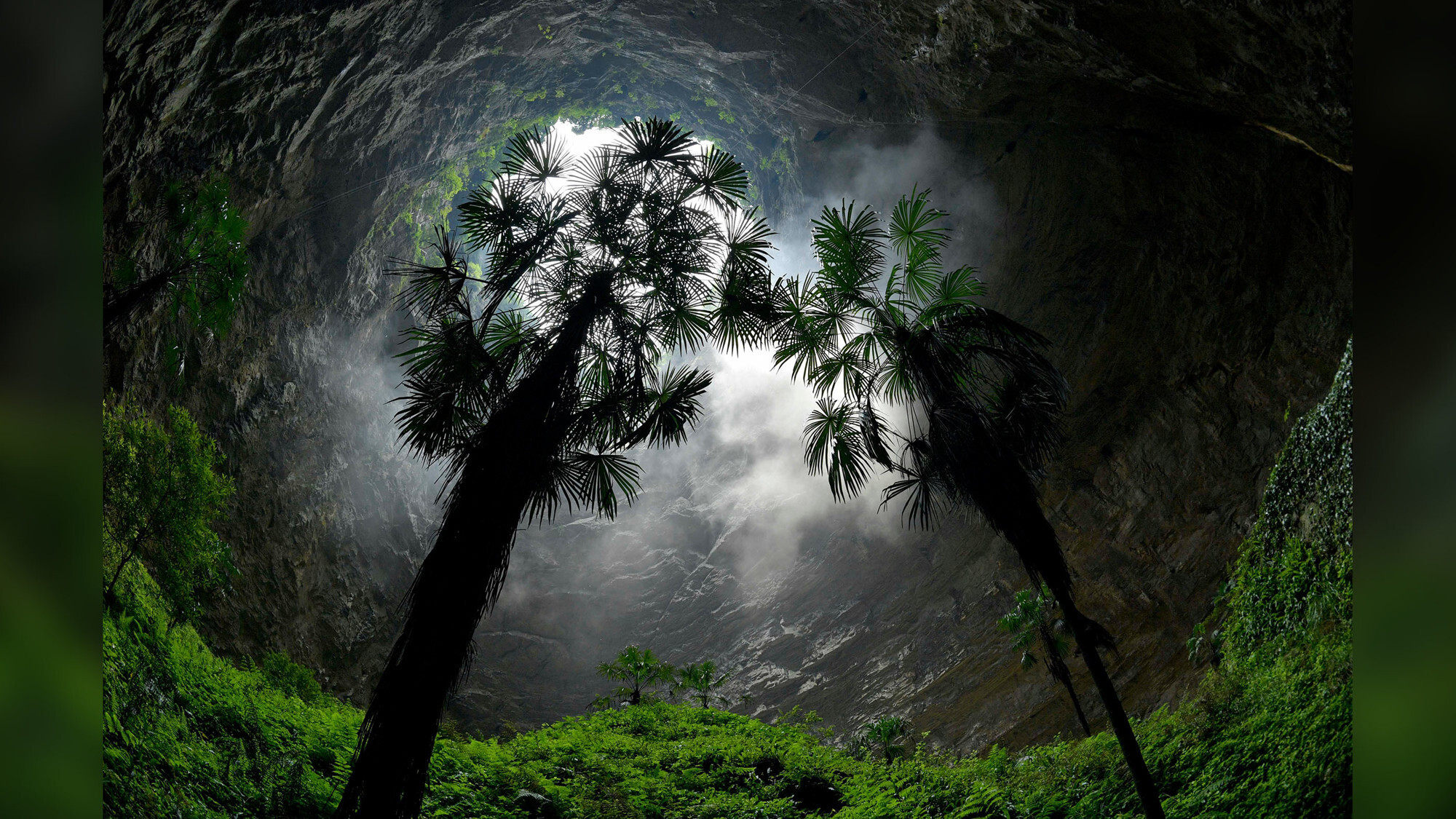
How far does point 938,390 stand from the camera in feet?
19.7

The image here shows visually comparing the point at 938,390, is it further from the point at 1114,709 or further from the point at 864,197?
the point at 864,197

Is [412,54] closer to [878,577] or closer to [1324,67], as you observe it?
[1324,67]

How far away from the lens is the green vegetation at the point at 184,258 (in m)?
7.01

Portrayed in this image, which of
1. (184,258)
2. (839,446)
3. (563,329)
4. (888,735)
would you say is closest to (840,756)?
(888,735)

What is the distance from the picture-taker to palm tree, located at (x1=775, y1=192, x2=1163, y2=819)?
5316mm

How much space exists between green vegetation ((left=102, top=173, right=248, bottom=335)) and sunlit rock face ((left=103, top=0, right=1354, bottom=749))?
0.97ft

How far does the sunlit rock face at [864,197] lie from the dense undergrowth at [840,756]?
2.57 m

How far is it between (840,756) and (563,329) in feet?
25.4

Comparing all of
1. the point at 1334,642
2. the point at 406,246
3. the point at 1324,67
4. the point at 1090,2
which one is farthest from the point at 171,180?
the point at 1334,642

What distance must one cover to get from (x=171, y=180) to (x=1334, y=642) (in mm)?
12401

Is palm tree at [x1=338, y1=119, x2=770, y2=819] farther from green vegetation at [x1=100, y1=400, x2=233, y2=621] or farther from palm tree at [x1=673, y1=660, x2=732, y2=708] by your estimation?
palm tree at [x1=673, y1=660, x2=732, y2=708]

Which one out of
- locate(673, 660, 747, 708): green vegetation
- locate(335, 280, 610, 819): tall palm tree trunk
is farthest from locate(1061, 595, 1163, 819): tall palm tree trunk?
locate(673, 660, 747, 708): green vegetation
